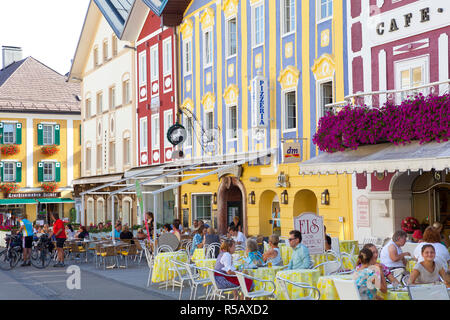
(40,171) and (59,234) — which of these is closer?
(59,234)

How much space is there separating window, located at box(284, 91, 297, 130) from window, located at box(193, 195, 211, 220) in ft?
21.8

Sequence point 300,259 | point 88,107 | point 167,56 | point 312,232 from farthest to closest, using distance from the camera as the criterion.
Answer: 1. point 88,107
2. point 167,56
3. point 312,232
4. point 300,259

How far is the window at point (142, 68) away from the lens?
106 ft

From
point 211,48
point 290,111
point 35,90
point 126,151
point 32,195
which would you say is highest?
point 35,90

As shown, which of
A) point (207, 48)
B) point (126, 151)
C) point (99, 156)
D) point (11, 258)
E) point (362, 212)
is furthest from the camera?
point (99, 156)

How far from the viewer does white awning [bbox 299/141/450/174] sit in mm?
13727

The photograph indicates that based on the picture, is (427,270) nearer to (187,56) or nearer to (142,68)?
(187,56)

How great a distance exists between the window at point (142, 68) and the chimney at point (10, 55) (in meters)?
30.0

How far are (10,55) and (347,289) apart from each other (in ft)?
181

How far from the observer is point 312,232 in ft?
44.9

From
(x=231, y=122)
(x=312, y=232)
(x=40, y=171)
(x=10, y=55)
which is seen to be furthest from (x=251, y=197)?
(x=10, y=55)

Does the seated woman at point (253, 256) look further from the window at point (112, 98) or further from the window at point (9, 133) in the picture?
the window at point (9, 133)

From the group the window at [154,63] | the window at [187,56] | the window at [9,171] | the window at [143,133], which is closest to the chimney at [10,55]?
the window at [9,171]
